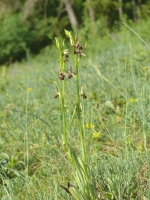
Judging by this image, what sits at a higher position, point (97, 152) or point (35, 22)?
point (35, 22)

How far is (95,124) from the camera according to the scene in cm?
251

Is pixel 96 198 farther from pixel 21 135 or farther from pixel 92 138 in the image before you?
pixel 21 135

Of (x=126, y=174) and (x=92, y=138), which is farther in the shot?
(x=92, y=138)

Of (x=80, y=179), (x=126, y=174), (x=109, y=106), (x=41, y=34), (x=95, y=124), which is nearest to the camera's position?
(x=80, y=179)

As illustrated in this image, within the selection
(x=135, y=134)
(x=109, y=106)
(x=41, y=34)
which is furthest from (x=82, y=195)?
(x=41, y=34)

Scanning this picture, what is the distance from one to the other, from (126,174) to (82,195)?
0.81 feet

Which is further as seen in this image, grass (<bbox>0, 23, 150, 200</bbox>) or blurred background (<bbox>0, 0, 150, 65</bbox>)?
blurred background (<bbox>0, 0, 150, 65</bbox>)

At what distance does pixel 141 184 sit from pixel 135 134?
0.62 metres

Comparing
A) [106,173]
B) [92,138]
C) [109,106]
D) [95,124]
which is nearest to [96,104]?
[109,106]

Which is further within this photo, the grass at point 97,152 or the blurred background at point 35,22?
the blurred background at point 35,22

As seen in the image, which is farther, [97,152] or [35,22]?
[35,22]

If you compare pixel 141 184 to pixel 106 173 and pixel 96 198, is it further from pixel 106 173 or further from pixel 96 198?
pixel 96 198

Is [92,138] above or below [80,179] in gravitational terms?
below

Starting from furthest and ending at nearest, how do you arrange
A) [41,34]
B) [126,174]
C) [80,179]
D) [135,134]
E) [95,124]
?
[41,34] < [95,124] < [135,134] < [126,174] < [80,179]
